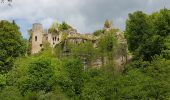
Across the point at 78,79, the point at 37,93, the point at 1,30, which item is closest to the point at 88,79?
the point at 78,79

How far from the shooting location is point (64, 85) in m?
65.2

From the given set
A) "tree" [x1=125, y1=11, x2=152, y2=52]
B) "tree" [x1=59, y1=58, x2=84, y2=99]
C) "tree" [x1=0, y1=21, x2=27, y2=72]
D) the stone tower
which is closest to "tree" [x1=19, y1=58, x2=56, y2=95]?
"tree" [x1=59, y1=58, x2=84, y2=99]

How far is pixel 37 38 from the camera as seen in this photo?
318ft

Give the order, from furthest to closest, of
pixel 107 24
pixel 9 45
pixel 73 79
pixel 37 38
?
pixel 37 38 → pixel 107 24 → pixel 9 45 → pixel 73 79

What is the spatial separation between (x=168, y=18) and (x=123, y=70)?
366 inches

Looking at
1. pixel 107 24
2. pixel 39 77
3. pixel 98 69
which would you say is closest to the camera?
pixel 39 77

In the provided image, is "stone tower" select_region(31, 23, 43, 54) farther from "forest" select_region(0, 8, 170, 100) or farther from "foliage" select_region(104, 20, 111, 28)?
"foliage" select_region(104, 20, 111, 28)

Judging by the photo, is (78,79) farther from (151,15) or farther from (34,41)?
(34,41)

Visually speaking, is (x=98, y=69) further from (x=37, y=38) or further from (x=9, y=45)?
(x=37, y=38)

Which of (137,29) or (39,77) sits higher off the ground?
(137,29)

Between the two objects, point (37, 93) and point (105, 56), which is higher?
point (105, 56)

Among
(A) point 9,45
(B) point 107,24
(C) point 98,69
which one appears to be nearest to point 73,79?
(C) point 98,69

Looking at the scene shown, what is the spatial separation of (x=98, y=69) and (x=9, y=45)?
13.8 metres

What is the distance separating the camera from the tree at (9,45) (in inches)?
2894
